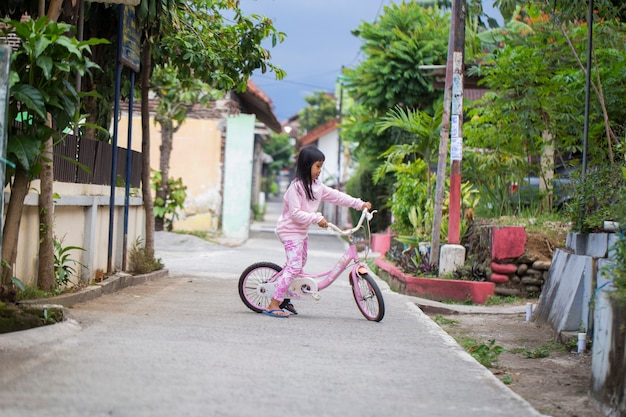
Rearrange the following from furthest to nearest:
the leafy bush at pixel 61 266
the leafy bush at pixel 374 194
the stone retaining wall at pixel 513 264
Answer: the leafy bush at pixel 374 194 < the stone retaining wall at pixel 513 264 < the leafy bush at pixel 61 266

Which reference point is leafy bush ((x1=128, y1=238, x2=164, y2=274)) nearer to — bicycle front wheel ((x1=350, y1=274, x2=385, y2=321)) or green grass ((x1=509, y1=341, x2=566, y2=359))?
bicycle front wheel ((x1=350, y1=274, x2=385, y2=321))


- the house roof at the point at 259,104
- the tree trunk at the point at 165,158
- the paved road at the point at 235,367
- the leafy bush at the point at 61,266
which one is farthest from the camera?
the house roof at the point at 259,104

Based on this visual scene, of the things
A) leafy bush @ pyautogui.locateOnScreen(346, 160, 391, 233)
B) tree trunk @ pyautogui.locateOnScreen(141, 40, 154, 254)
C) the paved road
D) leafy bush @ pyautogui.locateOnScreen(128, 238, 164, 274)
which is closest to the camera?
the paved road

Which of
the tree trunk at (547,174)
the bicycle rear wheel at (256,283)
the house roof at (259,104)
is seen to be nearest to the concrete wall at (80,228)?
the bicycle rear wheel at (256,283)

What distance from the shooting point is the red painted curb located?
11.8 m

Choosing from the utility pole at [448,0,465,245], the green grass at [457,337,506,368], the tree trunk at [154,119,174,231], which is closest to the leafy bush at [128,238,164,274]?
the utility pole at [448,0,465,245]

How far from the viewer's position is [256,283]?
332 inches

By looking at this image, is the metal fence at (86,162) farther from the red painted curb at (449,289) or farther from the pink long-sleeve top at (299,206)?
the red painted curb at (449,289)

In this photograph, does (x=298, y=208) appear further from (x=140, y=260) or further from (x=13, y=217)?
(x=140, y=260)

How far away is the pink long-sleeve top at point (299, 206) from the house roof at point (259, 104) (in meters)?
18.4

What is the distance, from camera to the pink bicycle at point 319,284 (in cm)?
813

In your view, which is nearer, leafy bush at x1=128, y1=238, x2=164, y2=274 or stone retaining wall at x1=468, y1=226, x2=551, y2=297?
leafy bush at x1=128, y1=238, x2=164, y2=274

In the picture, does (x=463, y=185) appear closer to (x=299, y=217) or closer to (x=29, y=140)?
(x=299, y=217)

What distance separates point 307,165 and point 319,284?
120 centimetres
